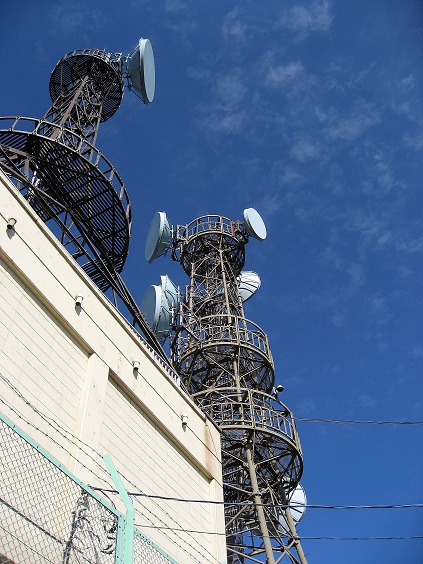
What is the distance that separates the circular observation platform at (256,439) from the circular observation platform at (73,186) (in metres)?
5.83

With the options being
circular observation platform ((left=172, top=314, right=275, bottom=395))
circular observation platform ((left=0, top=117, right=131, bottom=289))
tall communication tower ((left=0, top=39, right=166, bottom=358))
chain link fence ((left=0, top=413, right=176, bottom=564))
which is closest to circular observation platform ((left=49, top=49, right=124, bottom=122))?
tall communication tower ((left=0, top=39, right=166, bottom=358))

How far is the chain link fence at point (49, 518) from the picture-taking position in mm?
6719

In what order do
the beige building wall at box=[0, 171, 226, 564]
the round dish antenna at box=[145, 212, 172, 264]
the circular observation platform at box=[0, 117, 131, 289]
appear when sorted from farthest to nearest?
the round dish antenna at box=[145, 212, 172, 264]
the circular observation platform at box=[0, 117, 131, 289]
the beige building wall at box=[0, 171, 226, 564]

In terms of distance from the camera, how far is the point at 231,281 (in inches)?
1082

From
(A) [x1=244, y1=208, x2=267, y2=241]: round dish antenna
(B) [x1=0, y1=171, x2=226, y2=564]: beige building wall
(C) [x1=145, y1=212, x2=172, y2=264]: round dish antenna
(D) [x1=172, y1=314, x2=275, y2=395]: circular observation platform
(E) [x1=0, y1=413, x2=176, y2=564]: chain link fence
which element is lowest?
(E) [x1=0, y1=413, x2=176, y2=564]: chain link fence

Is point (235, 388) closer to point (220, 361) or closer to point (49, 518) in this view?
point (220, 361)

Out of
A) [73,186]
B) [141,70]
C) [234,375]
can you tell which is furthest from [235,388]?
[141,70]

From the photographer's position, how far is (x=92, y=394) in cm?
1141

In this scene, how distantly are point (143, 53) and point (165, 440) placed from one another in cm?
1683

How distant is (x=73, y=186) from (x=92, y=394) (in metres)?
7.57

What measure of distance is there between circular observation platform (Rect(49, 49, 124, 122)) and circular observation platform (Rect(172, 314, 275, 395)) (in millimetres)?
10058

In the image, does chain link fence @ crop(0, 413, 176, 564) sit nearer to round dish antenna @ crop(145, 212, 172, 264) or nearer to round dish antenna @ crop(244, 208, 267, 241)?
round dish antenna @ crop(145, 212, 172, 264)

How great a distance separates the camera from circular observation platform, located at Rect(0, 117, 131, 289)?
15.4m

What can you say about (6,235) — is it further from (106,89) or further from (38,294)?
(106,89)
